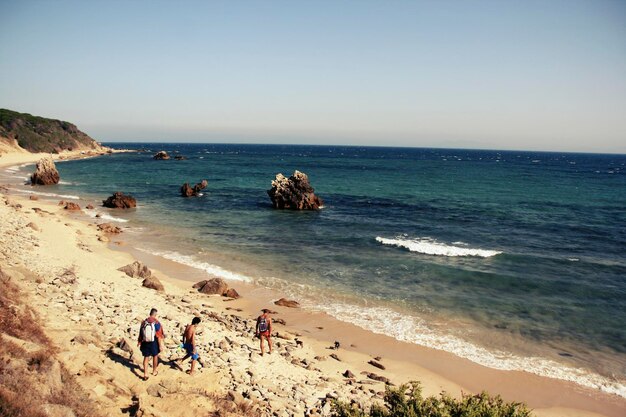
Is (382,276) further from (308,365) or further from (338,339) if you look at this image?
(308,365)

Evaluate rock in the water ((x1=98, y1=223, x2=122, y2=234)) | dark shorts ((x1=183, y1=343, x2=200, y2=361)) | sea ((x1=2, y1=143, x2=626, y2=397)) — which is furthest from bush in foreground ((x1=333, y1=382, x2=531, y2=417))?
rock in the water ((x1=98, y1=223, x2=122, y2=234))

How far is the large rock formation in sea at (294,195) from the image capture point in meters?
46.3

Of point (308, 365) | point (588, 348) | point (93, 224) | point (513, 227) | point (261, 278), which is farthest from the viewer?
point (513, 227)

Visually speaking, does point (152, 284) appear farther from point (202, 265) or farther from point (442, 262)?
point (442, 262)

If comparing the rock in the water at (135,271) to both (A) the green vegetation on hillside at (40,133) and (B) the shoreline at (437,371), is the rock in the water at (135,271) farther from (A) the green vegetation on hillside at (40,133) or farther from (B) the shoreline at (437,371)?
(A) the green vegetation on hillside at (40,133)

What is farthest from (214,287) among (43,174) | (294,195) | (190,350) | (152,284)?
(43,174)

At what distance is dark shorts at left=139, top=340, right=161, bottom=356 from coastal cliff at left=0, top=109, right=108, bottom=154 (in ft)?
371

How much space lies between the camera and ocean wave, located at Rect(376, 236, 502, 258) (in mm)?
28844

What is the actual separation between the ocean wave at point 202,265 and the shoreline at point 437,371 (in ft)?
13.4

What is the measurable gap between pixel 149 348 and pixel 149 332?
0.40 meters

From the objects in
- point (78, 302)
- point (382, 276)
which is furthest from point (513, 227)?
point (78, 302)

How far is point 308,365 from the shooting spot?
531 inches

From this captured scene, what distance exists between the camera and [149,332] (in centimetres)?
1055

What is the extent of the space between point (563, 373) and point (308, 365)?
942cm
